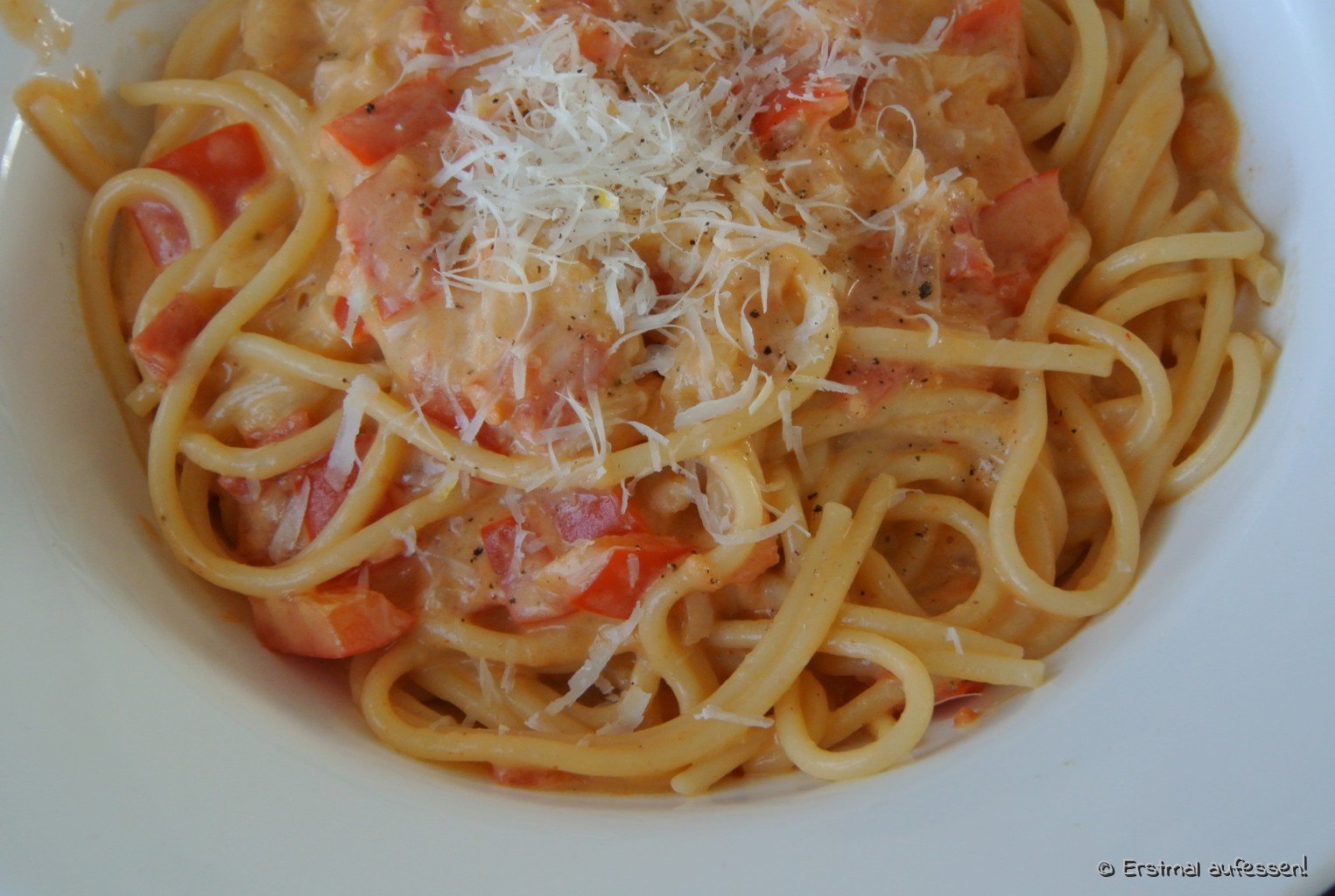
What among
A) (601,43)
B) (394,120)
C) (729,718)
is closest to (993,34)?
(601,43)

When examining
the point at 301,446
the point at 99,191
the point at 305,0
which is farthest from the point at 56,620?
the point at 305,0

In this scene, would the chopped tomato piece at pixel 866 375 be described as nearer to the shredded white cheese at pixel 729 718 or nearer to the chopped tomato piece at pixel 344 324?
the shredded white cheese at pixel 729 718

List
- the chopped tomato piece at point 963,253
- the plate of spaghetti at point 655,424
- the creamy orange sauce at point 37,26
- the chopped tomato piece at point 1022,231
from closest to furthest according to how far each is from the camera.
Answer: the plate of spaghetti at point 655,424 → the chopped tomato piece at point 963,253 → the chopped tomato piece at point 1022,231 → the creamy orange sauce at point 37,26

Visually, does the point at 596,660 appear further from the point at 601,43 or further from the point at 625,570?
the point at 601,43

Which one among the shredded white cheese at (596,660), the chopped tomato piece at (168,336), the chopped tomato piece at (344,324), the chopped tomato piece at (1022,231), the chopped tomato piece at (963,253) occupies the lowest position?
the shredded white cheese at (596,660)

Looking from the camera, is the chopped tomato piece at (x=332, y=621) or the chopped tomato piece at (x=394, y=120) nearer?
the chopped tomato piece at (x=332, y=621)

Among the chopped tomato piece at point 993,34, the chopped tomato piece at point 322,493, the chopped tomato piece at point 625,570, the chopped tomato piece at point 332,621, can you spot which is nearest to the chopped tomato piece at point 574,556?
the chopped tomato piece at point 625,570

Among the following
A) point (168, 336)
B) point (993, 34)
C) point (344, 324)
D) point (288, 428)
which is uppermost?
point (168, 336)

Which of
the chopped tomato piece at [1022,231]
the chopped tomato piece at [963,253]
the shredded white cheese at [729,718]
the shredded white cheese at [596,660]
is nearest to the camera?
the shredded white cheese at [729,718]
